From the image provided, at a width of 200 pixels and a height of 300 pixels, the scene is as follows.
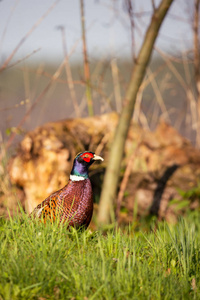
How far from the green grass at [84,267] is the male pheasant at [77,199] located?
10 centimetres

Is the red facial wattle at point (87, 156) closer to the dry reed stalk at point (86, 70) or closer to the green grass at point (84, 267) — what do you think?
the green grass at point (84, 267)

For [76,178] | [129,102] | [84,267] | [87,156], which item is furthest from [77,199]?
[129,102]

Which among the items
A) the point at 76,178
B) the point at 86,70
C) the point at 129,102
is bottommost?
the point at 76,178

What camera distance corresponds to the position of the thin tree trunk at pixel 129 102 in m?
4.84

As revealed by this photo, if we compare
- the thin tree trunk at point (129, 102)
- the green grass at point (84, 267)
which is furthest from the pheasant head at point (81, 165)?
the thin tree trunk at point (129, 102)

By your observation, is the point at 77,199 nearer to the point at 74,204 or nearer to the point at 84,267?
→ the point at 74,204

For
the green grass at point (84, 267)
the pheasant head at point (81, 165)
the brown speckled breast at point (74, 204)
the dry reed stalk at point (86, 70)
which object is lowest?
the green grass at point (84, 267)

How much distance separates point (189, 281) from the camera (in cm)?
270

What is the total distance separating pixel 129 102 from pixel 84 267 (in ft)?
9.20

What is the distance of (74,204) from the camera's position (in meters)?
2.67

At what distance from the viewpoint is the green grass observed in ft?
7.45

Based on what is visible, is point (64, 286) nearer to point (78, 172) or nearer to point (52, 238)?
point (52, 238)

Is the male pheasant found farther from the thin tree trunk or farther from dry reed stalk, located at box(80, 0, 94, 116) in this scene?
dry reed stalk, located at box(80, 0, 94, 116)

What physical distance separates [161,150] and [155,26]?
2.54 m
